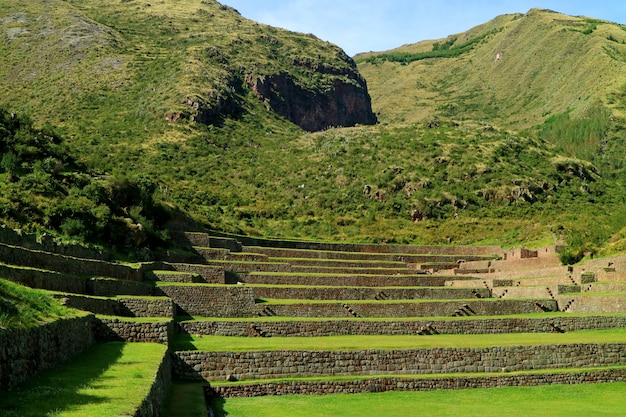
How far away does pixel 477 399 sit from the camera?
18.7m

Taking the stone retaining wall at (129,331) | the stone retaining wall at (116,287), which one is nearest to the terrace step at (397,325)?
the stone retaining wall at (116,287)

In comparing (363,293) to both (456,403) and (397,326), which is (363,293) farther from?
(456,403)

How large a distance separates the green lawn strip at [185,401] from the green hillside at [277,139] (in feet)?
43.7

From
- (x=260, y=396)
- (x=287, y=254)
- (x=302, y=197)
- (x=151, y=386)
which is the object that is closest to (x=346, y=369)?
(x=260, y=396)

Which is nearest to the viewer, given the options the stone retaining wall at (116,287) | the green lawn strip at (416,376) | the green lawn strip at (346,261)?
the green lawn strip at (416,376)

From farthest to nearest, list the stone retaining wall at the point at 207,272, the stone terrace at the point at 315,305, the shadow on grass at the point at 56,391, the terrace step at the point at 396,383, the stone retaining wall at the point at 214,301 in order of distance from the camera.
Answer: the stone retaining wall at the point at 207,272 → the stone retaining wall at the point at 214,301 → the stone terrace at the point at 315,305 → the terrace step at the point at 396,383 → the shadow on grass at the point at 56,391

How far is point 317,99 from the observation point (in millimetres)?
138625

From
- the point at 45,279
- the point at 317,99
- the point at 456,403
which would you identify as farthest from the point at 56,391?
the point at 317,99

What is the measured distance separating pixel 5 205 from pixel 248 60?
3819 inches

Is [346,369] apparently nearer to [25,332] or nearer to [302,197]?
[25,332]

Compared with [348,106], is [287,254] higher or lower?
lower

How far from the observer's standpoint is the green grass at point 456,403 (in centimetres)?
1638

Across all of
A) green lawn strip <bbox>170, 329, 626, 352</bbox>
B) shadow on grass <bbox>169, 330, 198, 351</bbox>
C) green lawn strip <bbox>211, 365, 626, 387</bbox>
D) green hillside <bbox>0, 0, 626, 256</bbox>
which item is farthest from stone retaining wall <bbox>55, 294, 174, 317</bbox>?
green hillside <bbox>0, 0, 626, 256</bbox>

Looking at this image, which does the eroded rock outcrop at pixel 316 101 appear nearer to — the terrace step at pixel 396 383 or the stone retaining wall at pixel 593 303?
the stone retaining wall at pixel 593 303
